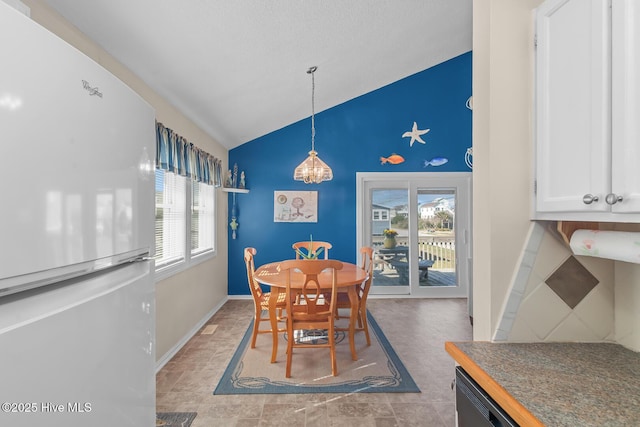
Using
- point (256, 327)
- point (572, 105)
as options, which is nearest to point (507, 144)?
point (572, 105)

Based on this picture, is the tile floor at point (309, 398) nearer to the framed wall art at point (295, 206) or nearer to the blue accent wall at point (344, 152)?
the blue accent wall at point (344, 152)

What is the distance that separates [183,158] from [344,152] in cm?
252

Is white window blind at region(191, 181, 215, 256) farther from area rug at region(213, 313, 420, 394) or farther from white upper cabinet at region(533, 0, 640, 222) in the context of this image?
white upper cabinet at region(533, 0, 640, 222)

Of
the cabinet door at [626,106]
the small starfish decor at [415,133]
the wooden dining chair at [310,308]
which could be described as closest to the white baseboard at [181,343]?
the wooden dining chair at [310,308]

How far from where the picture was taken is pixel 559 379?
0.89 m

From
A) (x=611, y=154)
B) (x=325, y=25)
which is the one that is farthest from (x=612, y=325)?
(x=325, y=25)

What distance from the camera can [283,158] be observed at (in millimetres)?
4742

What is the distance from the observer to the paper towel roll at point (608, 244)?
83cm

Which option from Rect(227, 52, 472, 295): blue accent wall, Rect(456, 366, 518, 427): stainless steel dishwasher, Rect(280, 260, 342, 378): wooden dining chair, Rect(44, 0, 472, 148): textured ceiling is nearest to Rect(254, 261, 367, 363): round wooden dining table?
Rect(280, 260, 342, 378): wooden dining chair

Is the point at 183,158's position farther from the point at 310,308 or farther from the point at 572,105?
the point at 572,105

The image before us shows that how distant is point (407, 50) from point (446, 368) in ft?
11.3

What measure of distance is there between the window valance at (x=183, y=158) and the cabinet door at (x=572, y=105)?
2507 millimetres

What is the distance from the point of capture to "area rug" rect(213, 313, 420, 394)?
2256 mm

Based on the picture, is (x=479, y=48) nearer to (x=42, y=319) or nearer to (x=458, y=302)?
(x=42, y=319)
